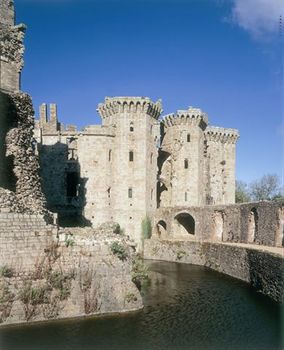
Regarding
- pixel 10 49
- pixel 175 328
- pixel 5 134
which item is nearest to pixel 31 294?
pixel 175 328

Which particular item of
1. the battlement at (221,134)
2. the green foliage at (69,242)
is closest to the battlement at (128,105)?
the battlement at (221,134)

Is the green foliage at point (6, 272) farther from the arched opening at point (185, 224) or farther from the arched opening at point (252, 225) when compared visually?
the arched opening at point (185, 224)

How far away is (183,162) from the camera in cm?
4391

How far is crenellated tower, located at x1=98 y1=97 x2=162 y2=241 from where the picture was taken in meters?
38.8

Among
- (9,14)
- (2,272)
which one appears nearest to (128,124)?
(9,14)

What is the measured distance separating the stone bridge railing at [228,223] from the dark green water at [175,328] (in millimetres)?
7385

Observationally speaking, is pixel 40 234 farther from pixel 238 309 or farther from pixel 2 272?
pixel 238 309

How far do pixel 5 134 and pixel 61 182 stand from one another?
20299 millimetres

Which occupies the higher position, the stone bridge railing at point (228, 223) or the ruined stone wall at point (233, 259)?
the stone bridge railing at point (228, 223)

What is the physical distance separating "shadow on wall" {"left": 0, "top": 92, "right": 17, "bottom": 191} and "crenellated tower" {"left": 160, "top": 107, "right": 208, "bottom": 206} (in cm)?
2549

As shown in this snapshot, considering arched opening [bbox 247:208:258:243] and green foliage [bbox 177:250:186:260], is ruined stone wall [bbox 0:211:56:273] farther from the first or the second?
green foliage [bbox 177:250:186:260]

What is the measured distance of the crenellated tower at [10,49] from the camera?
68.3 ft

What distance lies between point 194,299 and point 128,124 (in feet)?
70.5

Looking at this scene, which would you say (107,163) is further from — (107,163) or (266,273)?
(266,273)
